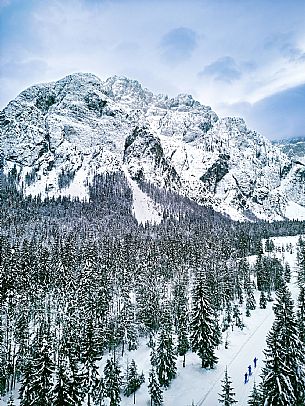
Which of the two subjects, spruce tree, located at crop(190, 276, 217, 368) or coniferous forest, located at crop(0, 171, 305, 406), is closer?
coniferous forest, located at crop(0, 171, 305, 406)

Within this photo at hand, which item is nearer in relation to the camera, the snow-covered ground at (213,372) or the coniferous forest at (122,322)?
the coniferous forest at (122,322)

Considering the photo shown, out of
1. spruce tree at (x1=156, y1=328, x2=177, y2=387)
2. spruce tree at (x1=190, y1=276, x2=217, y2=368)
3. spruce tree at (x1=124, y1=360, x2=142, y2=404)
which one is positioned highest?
spruce tree at (x1=190, y1=276, x2=217, y2=368)

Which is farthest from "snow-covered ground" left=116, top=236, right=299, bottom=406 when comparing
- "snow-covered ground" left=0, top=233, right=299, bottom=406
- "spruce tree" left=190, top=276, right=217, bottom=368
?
"spruce tree" left=190, top=276, right=217, bottom=368

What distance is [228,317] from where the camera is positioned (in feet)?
288

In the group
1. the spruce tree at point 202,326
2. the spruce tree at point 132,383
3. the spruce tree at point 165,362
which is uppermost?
the spruce tree at point 202,326

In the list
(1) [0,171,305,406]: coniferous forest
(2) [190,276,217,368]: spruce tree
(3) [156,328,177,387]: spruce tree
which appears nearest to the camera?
(1) [0,171,305,406]: coniferous forest

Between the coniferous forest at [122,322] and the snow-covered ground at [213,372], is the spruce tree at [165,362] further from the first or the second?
the snow-covered ground at [213,372]

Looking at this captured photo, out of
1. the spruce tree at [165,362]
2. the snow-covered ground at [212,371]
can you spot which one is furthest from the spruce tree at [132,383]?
the spruce tree at [165,362]

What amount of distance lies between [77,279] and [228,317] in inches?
1536

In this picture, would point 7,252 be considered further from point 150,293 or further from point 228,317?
point 228,317

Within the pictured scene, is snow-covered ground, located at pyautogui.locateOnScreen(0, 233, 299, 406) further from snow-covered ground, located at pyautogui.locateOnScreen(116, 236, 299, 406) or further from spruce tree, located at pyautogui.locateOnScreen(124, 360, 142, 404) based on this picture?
spruce tree, located at pyautogui.locateOnScreen(124, 360, 142, 404)

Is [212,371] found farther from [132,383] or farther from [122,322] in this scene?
[122,322]

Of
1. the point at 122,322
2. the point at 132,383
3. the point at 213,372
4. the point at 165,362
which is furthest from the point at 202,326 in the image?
the point at 122,322

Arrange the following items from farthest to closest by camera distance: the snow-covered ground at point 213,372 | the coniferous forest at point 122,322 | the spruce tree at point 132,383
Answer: the spruce tree at point 132,383 → the snow-covered ground at point 213,372 → the coniferous forest at point 122,322
